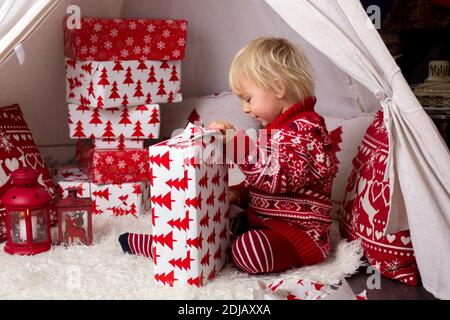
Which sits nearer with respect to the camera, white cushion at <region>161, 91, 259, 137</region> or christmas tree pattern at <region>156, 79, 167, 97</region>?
christmas tree pattern at <region>156, 79, 167, 97</region>

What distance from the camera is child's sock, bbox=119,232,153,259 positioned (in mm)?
1472

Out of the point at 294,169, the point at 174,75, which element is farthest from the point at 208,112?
the point at 294,169

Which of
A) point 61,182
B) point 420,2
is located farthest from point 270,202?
point 420,2

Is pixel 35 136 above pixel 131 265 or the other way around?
above

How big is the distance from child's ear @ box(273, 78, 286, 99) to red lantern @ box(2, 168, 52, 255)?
2.26 ft

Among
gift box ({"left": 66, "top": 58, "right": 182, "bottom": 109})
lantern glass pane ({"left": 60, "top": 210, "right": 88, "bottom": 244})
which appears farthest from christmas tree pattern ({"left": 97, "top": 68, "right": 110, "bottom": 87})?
lantern glass pane ({"left": 60, "top": 210, "right": 88, "bottom": 244})

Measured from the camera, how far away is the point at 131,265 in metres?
1.43

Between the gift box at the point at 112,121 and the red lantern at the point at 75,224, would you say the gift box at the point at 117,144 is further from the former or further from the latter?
the red lantern at the point at 75,224

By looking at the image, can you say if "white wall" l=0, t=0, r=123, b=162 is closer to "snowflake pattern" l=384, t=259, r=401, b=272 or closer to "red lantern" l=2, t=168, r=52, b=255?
"red lantern" l=2, t=168, r=52, b=255

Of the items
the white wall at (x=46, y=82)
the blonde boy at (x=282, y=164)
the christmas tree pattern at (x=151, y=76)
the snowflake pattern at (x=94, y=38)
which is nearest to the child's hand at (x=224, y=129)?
the blonde boy at (x=282, y=164)

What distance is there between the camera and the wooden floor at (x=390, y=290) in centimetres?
135

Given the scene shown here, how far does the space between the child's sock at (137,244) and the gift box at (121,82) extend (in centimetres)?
52

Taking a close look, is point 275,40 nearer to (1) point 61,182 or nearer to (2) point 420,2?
(1) point 61,182

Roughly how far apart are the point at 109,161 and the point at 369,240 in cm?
89
